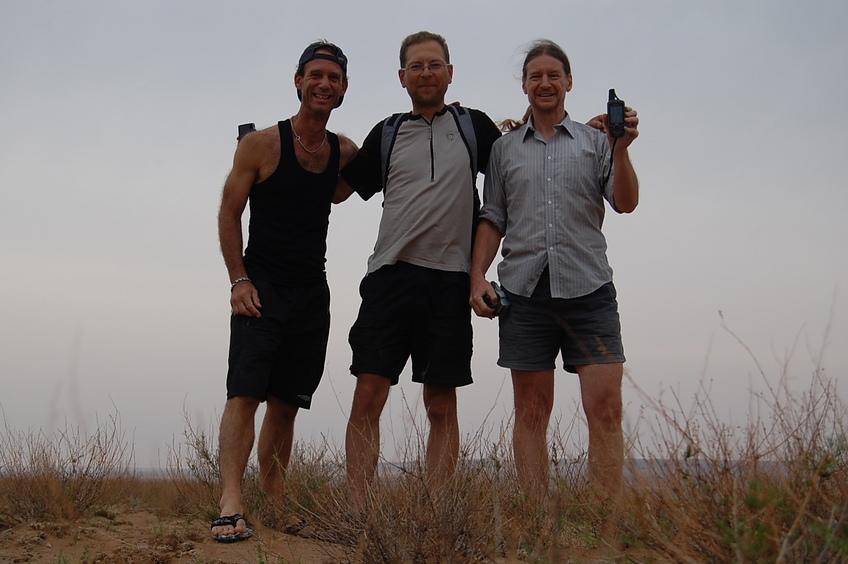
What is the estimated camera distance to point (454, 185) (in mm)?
4328

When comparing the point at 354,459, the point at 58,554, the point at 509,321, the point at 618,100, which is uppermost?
the point at 618,100

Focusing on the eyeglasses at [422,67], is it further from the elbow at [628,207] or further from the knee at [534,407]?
the knee at [534,407]

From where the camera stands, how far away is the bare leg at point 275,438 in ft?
14.9

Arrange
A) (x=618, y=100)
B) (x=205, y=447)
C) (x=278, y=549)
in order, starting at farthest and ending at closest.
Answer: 1. (x=205, y=447)
2. (x=618, y=100)
3. (x=278, y=549)

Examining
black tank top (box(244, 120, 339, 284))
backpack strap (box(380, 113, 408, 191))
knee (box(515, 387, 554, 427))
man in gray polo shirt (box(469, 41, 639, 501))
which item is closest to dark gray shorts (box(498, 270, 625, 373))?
man in gray polo shirt (box(469, 41, 639, 501))

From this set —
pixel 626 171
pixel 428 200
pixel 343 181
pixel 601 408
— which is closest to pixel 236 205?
pixel 343 181

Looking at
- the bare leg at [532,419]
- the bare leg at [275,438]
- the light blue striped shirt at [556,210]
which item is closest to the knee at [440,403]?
the bare leg at [532,419]

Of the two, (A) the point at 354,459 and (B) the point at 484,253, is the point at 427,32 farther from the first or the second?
(A) the point at 354,459

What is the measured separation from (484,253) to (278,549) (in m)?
1.81

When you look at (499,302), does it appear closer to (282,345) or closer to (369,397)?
(369,397)

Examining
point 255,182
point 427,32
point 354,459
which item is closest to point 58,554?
point 354,459

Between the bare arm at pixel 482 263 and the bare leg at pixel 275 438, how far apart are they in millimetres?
1239

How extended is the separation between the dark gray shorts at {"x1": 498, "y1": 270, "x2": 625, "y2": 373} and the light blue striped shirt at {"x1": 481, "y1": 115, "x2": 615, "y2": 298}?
6 cm

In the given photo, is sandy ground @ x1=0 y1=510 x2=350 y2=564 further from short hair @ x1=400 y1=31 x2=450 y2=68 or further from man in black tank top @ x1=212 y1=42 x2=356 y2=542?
short hair @ x1=400 y1=31 x2=450 y2=68
